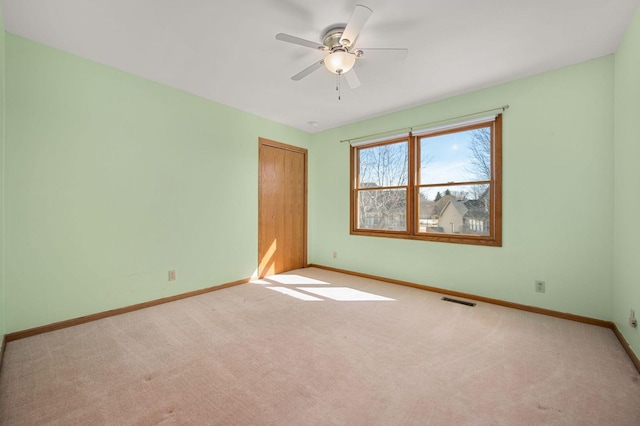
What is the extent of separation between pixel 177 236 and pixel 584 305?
445cm

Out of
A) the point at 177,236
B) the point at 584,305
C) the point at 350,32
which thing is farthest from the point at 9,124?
the point at 584,305

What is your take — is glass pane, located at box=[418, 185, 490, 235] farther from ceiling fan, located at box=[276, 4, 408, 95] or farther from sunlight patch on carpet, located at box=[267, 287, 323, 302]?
ceiling fan, located at box=[276, 4, 408, 95]

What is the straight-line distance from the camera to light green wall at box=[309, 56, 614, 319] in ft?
8.39

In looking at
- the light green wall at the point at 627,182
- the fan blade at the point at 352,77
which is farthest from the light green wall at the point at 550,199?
the fan blade at the point at 352,77

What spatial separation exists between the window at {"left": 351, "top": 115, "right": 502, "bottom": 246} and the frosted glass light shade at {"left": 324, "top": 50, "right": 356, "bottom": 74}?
6.04ft

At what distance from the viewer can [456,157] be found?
350cm

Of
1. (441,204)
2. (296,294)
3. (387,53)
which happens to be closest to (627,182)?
(441,204)

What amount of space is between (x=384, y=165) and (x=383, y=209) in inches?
27.8

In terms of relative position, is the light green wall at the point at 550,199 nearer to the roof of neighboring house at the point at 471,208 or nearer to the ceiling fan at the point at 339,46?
the roof of neighboring house at the point at 471,208

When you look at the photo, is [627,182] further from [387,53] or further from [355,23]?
[355,23]

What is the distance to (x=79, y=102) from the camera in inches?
101

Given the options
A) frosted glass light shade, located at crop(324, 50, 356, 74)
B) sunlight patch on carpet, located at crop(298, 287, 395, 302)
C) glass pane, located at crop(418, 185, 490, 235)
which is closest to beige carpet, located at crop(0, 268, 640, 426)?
sunlight patch on carpet, located at crop(298, 287, 395, 302)

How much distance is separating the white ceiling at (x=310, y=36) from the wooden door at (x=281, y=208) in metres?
1.44

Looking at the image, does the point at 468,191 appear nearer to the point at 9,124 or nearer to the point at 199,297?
the point at 199,297
